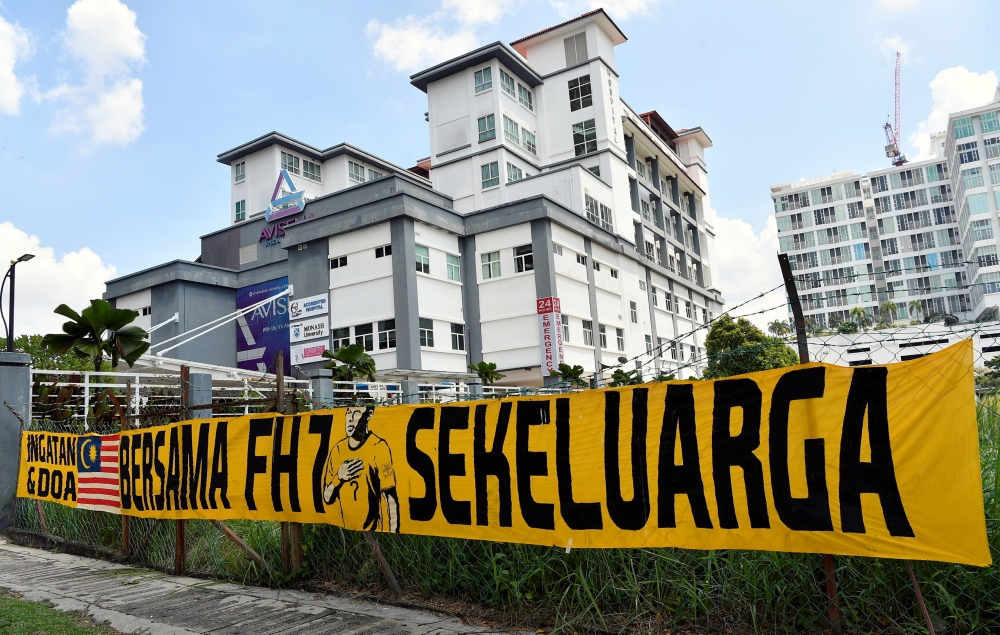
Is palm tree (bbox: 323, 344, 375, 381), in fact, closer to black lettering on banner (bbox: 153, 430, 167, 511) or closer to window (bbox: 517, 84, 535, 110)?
black lettering on banner (bbox: 153, 430, 167, 511)

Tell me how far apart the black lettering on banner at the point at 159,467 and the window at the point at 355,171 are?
47.0 meters

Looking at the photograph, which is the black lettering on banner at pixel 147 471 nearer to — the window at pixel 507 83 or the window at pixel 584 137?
the window at pixel 507 83

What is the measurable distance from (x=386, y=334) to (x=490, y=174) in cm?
1215

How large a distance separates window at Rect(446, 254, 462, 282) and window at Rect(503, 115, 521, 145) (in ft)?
29.0

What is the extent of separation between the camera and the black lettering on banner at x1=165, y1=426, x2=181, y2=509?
793 cm

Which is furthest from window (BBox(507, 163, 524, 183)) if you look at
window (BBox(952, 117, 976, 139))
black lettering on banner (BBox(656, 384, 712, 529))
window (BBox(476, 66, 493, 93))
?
window (BBox(952, 117, 976, 139))

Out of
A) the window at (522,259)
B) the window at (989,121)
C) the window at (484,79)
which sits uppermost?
the window at (989,121)

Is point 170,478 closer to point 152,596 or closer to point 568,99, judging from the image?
point 152,596

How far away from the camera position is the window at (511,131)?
4228cm

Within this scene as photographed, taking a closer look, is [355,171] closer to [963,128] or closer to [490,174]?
[490,174]

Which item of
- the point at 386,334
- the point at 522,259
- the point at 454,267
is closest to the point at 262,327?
the point at 386,334

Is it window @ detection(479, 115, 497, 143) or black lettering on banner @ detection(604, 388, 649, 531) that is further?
window @ detection(479, 115, 497, 143)

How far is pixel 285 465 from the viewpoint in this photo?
6938 millimetres

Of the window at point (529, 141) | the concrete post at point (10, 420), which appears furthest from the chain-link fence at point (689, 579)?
the window at point (529, 141)
